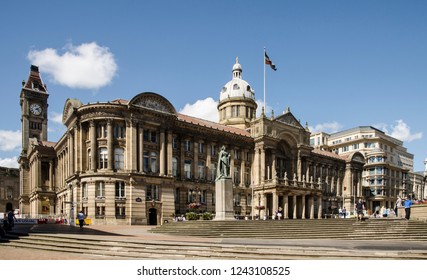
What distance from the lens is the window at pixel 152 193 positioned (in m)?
60.4

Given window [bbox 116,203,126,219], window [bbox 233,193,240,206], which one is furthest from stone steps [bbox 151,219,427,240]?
window [bbox 233,193,240,206]

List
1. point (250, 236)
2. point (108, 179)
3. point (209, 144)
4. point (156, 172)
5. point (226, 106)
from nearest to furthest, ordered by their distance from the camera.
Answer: point (250, 236) < point (108, 179) < point (156, 172) < point (209, 144) < point (226, 106)

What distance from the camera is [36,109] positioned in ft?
364

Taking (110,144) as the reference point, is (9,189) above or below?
below

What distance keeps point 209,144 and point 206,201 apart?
10312 millimetres

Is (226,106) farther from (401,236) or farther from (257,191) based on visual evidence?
(401,236)

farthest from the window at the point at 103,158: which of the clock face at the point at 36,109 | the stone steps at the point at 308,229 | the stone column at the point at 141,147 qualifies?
the clock face at the point at 36,109

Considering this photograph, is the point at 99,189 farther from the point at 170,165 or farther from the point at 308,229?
the point at 308,229

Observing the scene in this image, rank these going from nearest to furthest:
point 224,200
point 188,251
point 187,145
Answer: point 188,251, point 224,200, point 187,145

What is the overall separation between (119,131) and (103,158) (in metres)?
4.65

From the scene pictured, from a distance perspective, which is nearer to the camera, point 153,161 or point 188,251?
point 188,251

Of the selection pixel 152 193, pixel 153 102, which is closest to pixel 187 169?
pixel 152 193

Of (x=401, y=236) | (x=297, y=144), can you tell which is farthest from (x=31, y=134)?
(x=401, y=236)

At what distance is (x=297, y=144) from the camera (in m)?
84.0
